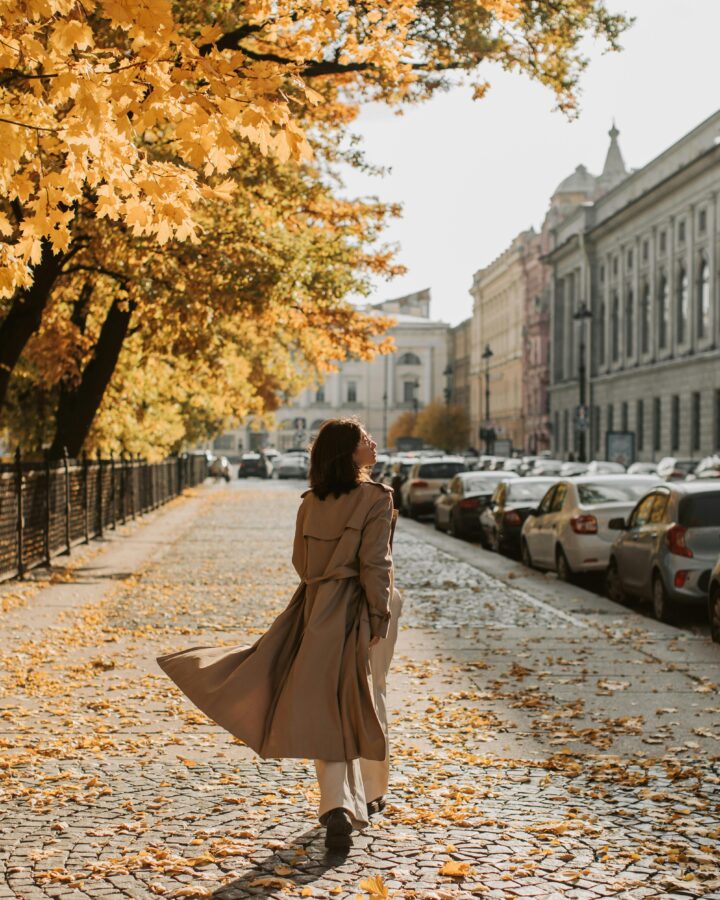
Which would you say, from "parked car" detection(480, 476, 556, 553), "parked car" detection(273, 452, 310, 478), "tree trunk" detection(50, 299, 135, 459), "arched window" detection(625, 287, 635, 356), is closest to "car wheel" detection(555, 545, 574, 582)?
"parked car" detection(480, 476, 556, 553)

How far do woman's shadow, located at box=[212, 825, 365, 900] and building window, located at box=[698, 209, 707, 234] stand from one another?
6285 cm

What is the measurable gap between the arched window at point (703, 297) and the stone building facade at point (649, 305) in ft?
0.21

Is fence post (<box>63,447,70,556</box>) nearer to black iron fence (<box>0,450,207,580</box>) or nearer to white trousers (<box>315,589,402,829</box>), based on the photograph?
black iron fence (<box>0,450,207,580</box>)

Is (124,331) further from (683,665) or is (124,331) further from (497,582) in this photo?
(683,665)

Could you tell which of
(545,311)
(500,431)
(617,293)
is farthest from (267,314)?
(500,431)

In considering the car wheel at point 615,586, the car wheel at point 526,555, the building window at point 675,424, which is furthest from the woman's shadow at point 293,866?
the building window at point 675,424

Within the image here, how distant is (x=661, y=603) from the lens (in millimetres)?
15180

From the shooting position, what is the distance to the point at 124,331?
2656 centimetres

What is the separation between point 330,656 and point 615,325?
269ft

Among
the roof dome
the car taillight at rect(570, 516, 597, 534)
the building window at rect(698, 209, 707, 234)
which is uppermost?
the roof dome

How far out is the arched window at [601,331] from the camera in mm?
89062

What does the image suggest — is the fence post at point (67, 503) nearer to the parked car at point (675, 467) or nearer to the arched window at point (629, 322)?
the parked car at point (675, 467)

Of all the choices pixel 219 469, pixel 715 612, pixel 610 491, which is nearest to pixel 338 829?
pixel 715 612

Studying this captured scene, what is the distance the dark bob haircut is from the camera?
643 centimetres
